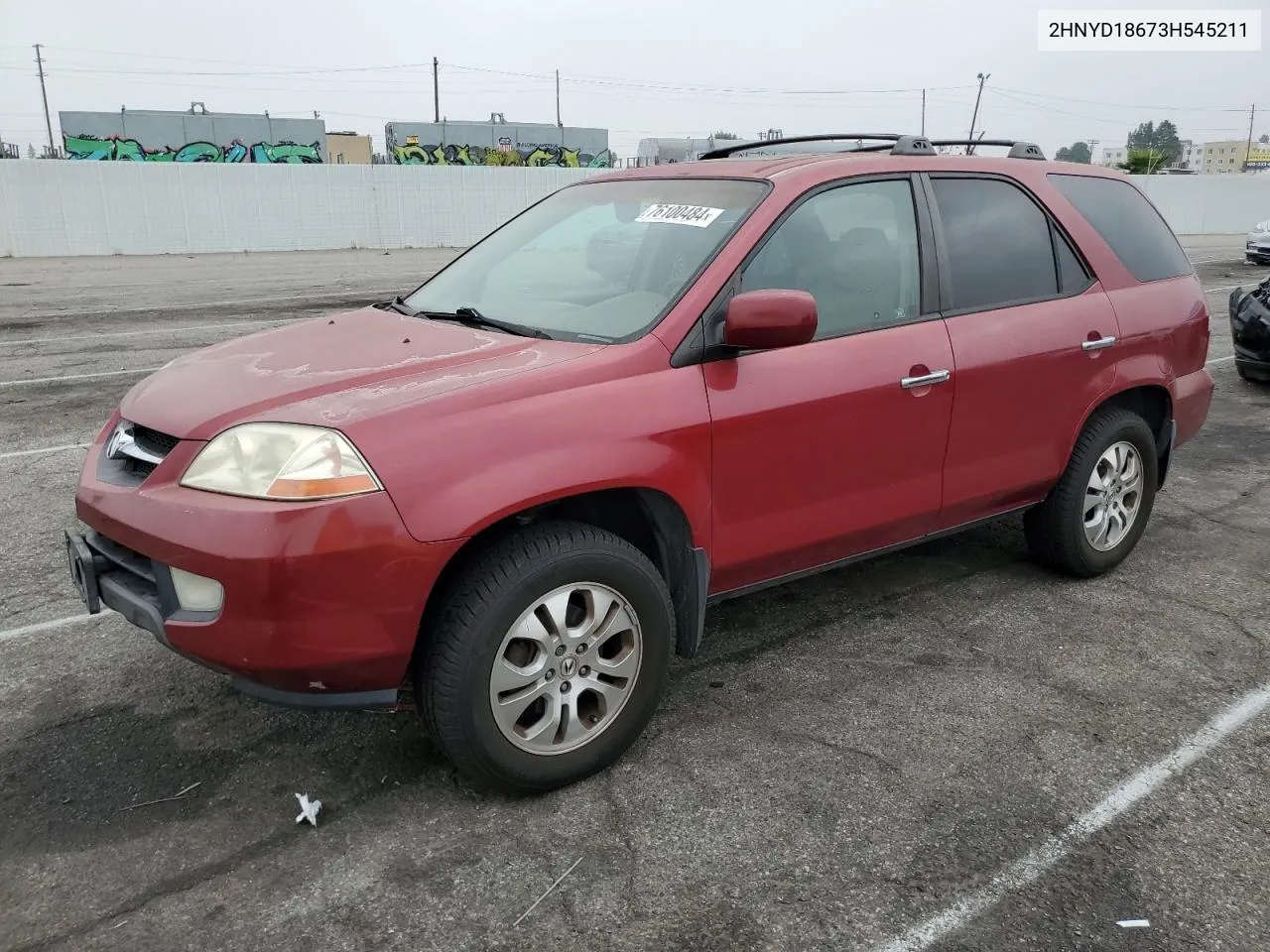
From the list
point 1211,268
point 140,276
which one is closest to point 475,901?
point 140,276

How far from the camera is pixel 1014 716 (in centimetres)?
341

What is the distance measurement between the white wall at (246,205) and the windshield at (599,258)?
23.0 m

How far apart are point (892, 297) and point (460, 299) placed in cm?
159

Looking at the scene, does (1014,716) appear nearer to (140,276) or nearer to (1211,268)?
(140,276)

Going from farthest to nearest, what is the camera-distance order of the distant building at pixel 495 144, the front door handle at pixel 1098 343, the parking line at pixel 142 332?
the distant building at pixel 495 144, the parking line at pixel 142 332, the front door handle at pixel 1098 343

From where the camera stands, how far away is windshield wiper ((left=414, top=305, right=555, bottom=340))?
3289 millimetres

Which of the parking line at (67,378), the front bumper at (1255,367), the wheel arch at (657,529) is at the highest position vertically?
the wheel arch at (657,529)

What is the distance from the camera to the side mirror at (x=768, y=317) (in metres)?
2.96

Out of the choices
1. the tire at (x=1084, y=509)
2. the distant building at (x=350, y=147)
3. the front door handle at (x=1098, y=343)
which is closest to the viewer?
the front door handle at (x=1098, y=343)

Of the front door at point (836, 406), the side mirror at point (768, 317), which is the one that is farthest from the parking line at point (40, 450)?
the side mirror at point (768, 317)

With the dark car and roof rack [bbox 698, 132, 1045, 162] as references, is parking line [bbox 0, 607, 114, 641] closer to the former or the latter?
roof rack [bbox 698, 132, 1045, 162]

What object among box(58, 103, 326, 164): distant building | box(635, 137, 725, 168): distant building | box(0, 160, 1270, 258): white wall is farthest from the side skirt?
box(58, 103, 326, 164): distant building

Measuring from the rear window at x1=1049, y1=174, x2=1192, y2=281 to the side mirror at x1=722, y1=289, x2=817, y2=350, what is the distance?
202 centimetres

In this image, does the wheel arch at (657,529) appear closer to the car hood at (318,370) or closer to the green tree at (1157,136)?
the car hood at (318,370)
